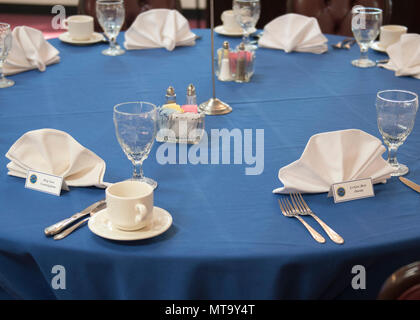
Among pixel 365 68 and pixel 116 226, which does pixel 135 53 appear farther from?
pixel 116 226

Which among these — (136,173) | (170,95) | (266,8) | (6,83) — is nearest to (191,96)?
(170,95)

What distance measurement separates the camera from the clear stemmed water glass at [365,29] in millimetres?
2176

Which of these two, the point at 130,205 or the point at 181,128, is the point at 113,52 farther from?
the point at 130,205

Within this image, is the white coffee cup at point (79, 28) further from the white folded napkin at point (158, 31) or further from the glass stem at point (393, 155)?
the glass stem at point (393, 155)

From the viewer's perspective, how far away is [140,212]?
1063 mm

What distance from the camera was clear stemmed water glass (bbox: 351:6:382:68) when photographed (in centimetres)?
218

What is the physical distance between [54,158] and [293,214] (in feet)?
1.79

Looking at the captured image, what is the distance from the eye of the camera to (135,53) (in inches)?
94.1

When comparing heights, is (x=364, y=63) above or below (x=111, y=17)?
below

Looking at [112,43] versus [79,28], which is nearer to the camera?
[112,43]

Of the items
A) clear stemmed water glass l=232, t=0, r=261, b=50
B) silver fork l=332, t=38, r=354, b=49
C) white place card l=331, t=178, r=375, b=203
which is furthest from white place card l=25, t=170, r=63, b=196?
silver fork l=332, t=38, r=354, b=49
